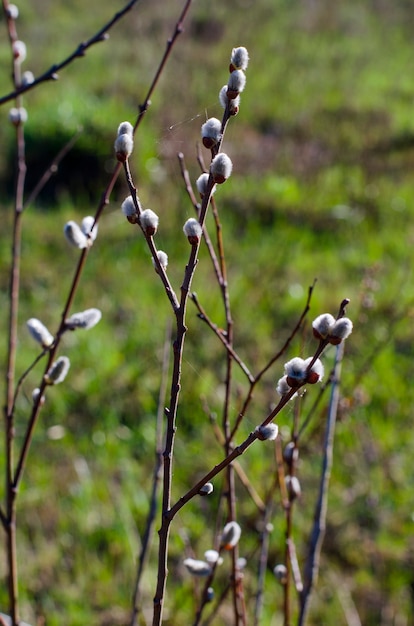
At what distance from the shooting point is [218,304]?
333cm

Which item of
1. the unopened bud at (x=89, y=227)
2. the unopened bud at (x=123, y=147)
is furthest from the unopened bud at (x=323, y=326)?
the unopened bud at (x=89, y=227)

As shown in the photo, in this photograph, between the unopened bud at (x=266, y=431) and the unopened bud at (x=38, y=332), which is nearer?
the unopened bud at (x=266, y=431)

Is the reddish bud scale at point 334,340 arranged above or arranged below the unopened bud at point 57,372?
below

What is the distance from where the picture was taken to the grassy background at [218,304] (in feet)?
6.93

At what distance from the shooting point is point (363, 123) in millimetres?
5883

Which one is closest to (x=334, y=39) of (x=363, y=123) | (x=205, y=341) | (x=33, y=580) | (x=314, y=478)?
(x=363, y=123)

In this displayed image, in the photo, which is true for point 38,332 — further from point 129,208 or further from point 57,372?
point 129,208

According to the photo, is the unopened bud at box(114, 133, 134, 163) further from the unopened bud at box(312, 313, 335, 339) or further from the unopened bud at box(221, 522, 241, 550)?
the unopened bud at box(221, 522, 241, 550)

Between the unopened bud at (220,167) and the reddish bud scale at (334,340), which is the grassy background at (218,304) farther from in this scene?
the reddish bud scale at (334,340)

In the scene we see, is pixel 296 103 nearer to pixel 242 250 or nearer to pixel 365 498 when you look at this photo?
pixel 242 250

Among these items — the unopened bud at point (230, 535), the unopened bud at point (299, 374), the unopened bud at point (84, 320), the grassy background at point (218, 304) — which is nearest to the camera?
the unopened bud at point (299, 374)

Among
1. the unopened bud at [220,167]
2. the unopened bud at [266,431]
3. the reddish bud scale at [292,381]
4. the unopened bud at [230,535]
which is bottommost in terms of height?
the unopened bud at [230,535]

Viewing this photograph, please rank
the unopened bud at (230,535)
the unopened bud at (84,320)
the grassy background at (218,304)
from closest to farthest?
1. the unopened bud at (230,535)
2. the unopened bud at (84,320)
3. the grassy background at (218,304)

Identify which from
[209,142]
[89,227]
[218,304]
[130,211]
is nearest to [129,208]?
[130,211]
